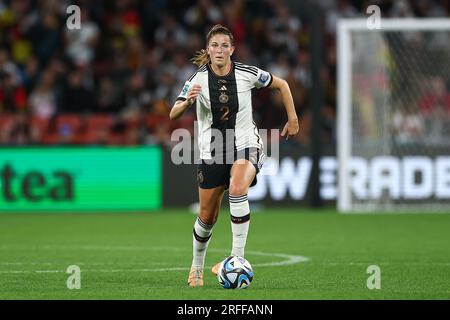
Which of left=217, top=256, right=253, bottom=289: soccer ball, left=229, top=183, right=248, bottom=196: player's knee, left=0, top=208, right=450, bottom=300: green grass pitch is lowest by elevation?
left=0, top=208, right=450, bottom=300: green grass pitch

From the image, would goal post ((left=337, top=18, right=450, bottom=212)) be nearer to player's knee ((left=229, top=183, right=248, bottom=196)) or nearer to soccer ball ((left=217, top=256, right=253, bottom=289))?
player's knee ((left=229, top=183, right=248, bottom=196))

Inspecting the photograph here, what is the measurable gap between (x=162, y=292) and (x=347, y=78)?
11626 millimetres

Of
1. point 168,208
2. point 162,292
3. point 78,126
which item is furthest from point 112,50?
point 162,292

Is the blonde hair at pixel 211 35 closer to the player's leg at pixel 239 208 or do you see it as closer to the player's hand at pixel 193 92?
the player's hand at pixel 193 92

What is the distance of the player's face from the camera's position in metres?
9.04

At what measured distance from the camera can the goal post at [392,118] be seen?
63.2ft

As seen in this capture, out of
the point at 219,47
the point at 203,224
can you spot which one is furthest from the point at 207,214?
the point at 219,47

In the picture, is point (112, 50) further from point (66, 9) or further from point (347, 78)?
point (347, 78)

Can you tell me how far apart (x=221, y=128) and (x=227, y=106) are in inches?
7.6

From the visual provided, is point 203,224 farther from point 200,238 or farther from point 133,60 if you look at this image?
point 133,60

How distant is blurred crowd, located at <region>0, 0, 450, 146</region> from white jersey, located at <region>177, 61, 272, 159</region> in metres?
10.4

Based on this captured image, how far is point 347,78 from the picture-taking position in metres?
19.4

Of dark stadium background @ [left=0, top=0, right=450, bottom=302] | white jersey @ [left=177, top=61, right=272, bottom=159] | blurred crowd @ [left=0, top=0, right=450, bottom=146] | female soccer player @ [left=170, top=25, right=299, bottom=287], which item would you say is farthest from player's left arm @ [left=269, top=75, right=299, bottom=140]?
blurred crowd @ [left=0, top=0, right=450, bottom=146]

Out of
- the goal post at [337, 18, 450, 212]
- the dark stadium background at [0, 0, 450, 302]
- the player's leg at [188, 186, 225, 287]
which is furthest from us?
the goal post at [337, 18, 450, 212]
